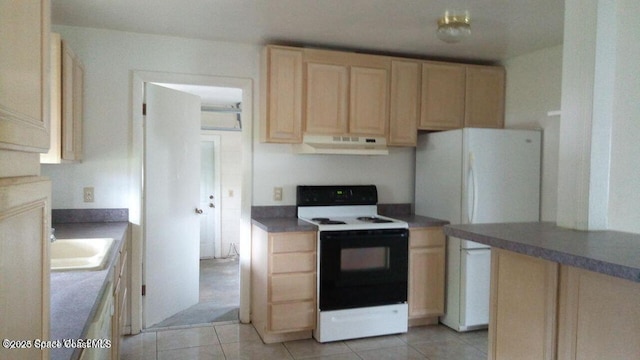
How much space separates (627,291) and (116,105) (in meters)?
3.35

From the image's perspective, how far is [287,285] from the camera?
3.22 m

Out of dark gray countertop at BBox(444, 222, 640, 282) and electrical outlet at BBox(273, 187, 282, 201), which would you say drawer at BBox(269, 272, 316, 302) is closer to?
electrical outlet at BBox(273, 187, 282, 201)

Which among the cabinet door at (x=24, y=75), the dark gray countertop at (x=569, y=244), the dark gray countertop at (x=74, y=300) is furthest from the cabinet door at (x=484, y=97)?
the cabinet door at (x=24, y=75)

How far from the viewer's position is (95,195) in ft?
10.8

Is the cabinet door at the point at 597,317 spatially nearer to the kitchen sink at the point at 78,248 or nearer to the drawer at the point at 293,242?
the drawer at the point at 293,242

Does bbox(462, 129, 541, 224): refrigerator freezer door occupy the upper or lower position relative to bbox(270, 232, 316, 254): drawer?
upper

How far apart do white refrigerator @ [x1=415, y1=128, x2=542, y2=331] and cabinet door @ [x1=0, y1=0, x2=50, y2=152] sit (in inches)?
124

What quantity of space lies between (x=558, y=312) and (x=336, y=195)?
241 centimetres

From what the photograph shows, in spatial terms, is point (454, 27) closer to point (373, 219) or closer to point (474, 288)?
point (373, 219)

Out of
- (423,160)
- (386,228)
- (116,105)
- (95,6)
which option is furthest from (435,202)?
(95,6)

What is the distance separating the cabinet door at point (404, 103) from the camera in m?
3.75

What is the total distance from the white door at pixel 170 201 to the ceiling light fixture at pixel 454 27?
2.22 meters

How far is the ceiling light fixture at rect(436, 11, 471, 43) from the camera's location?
285 cm

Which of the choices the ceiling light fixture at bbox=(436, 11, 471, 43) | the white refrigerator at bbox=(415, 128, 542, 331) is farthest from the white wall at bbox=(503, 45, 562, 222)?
the ceiling light fixture at bbox=(436, 11, 471, 43)
